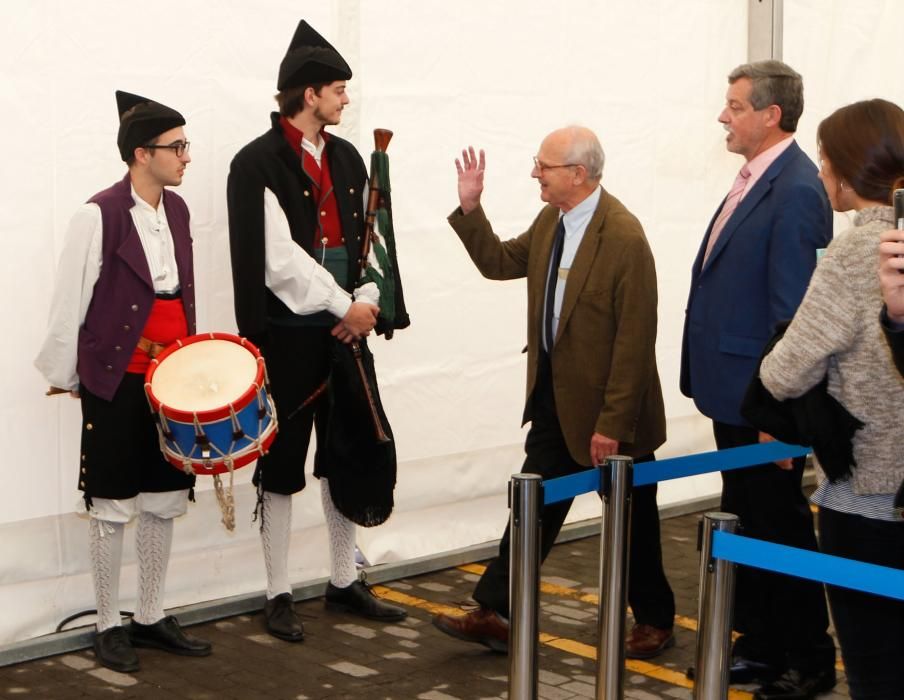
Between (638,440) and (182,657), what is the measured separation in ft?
5.59

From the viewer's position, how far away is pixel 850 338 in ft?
9.01

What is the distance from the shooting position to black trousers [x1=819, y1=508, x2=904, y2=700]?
280cm

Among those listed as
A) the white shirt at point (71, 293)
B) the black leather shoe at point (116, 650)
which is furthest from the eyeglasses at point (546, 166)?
the black leather shoe at point (116, 650)

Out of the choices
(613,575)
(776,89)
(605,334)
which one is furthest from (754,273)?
(613,575)

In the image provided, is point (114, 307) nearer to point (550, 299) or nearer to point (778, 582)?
point (550, 299)

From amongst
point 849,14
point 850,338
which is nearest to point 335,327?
point 850,338

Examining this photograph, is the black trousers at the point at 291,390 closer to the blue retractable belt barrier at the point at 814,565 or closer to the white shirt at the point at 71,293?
the white shirt at the point at 71,293

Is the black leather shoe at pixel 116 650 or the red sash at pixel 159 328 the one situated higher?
the red sash at pixel 159 328

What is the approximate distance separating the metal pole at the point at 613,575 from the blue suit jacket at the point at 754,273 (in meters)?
0.81

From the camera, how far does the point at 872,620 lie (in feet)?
9.23

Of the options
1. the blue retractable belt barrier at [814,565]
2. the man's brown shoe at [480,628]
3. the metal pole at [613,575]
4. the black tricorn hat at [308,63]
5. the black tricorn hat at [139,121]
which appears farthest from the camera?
the black tricorn hat at [308,63]

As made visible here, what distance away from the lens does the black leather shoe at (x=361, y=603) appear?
4961 mm

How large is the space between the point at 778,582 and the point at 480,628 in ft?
3.38

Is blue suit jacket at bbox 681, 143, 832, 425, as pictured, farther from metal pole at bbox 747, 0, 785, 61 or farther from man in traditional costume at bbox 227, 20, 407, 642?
metal pole at bbox 747, 0, 785, 61
